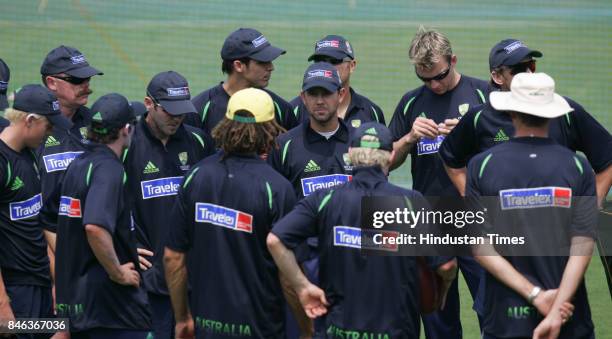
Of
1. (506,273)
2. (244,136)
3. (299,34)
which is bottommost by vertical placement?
(299,34)

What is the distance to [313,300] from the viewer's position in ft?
17.4

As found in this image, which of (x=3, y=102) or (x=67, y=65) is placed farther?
(x=3, y=102)

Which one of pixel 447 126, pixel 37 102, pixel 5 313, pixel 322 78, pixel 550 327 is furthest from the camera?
pixel 447 126

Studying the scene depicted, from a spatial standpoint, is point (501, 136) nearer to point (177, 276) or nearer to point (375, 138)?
point (375, 138)

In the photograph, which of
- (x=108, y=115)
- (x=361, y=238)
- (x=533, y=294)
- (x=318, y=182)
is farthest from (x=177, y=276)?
(x=533, y=294)

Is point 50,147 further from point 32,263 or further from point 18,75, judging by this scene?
point 18,75

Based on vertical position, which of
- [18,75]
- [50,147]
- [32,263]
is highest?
[50,147]

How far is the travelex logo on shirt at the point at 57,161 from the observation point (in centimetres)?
695

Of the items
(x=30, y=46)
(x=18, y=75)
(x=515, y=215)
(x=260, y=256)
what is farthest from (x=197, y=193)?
(x=30, y=46)

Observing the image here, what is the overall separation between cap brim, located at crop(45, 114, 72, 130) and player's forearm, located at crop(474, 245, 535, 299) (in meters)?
2.95

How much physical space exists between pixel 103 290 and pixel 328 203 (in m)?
1.48

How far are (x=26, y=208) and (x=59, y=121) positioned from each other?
0.60 meters

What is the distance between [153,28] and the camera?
60.1 ft

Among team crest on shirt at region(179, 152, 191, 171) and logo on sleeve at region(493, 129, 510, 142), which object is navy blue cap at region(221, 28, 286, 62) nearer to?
team crest on shirt at region(179, 152, 191, 171)
